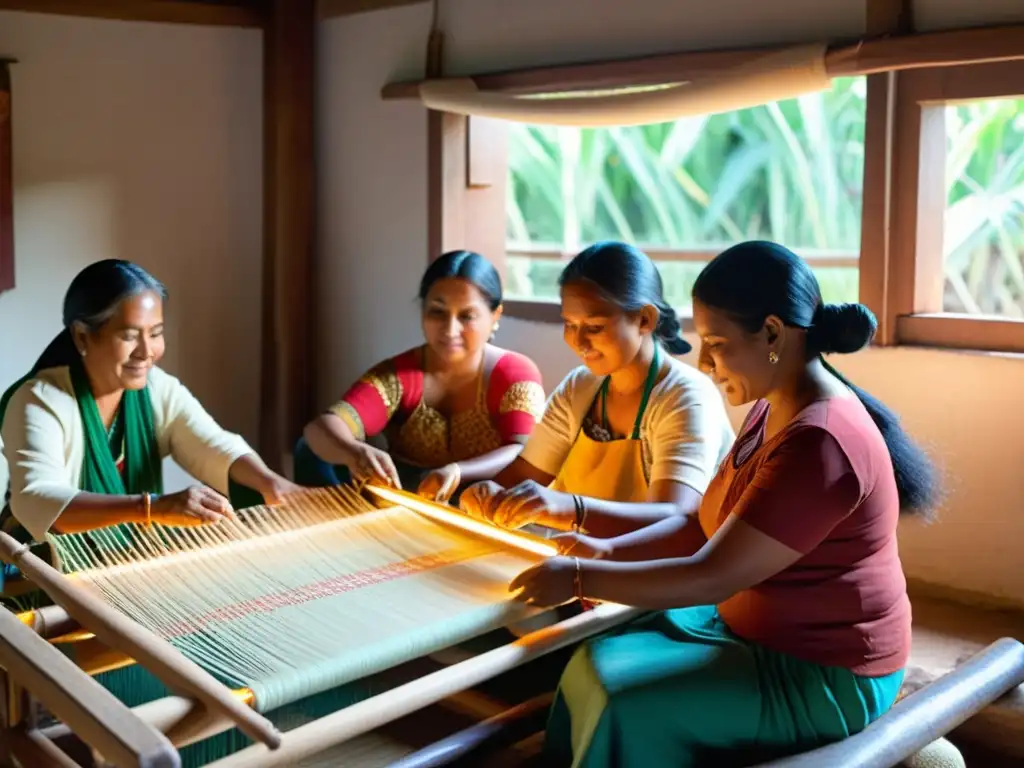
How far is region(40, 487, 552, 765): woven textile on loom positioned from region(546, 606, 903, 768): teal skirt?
0.58 ft

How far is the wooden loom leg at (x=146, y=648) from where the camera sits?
1.29 meters

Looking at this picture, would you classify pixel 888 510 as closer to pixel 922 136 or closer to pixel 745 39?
pixel 922 136

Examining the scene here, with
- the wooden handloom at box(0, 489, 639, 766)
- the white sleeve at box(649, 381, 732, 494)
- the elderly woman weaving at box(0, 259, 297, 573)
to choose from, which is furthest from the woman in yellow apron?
the elderly woman weaving at box(0, 259, 297, 573)

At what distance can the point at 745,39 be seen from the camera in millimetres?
2982

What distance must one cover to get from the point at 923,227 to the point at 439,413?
1312mm

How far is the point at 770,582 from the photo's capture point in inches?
65.9

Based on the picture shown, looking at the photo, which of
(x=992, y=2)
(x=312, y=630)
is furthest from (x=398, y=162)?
(x=312, y=630)

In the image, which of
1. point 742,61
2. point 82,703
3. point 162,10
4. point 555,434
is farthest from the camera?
point 162,10

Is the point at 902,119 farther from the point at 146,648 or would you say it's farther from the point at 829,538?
the point at 146,648

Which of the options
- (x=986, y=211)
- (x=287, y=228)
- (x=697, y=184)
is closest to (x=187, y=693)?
(x=287, y=228)

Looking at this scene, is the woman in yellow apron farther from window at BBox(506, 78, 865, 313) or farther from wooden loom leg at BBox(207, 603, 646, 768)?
window at BBox(506, 78, 865, 313)

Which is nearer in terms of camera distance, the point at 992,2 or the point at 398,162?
the point at 992,2

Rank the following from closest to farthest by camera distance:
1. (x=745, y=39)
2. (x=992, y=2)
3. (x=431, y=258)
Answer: (x=992, y=2)
(x=745, y=39)
(x=431, y=258)

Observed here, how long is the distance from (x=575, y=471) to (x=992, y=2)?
142 cm
